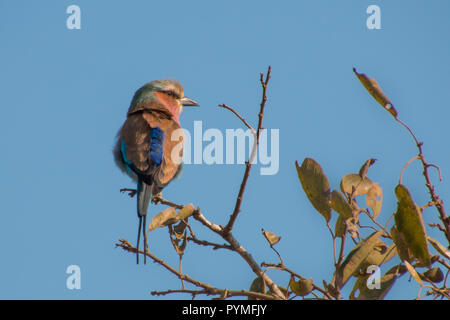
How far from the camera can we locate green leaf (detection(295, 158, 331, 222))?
2561 mm

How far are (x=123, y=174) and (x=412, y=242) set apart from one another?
309 cm

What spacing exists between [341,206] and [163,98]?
12.1 feet

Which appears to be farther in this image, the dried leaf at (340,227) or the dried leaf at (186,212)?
the dried leaf at (186,212)

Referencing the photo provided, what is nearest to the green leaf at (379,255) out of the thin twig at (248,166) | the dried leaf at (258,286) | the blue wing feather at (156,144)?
the dried leaf at (258,286)

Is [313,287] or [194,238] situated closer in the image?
[313,287]

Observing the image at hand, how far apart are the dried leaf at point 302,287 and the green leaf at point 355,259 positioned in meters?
0.11

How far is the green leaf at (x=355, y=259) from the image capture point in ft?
7.44

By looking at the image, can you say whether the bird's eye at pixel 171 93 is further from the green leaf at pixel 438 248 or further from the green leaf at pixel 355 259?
the green leaf at pixel 438 248

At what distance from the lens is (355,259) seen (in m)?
2.31

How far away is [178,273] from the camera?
2463 millimetres

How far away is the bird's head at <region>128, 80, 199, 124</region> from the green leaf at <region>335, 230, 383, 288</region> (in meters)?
3.32

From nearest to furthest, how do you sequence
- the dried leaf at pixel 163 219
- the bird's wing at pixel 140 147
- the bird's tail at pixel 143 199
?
the dried leaf at pixel 163 219
the bird's tail at pixel 143 199
the bird's wing at pixel 140 147
